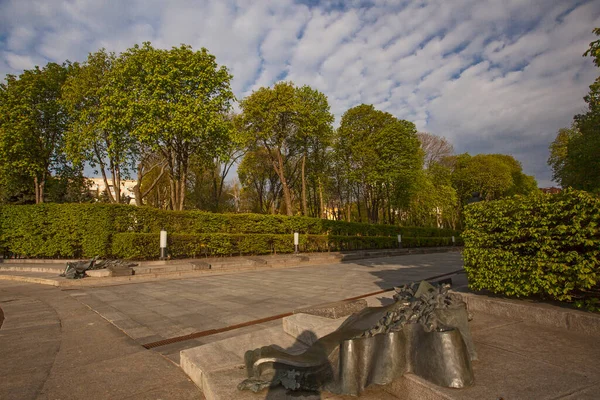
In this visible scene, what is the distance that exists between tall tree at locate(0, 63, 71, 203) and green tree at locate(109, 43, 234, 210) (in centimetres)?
609

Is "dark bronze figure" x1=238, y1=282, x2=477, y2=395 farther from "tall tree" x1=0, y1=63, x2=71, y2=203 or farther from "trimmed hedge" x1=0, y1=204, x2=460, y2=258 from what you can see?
"tall tree" x1=0, y1=63, x2=71, y2=203

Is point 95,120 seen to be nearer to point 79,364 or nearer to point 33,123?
point 33,123

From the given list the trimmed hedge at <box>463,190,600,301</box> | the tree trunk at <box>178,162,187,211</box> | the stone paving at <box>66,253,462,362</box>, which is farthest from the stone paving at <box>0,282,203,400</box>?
the tree trunk at <box>178,162,187,211</box>

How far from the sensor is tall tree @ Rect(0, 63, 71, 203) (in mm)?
20453

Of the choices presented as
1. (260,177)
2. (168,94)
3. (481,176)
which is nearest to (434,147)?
(481,176)

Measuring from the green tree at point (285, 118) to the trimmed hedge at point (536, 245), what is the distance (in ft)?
80.6

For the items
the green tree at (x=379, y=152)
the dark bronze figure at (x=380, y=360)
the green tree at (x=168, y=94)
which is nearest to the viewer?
the dark bronze figure at (x=380, y=360)

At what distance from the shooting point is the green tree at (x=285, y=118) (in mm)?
28578

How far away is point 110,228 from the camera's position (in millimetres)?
14398

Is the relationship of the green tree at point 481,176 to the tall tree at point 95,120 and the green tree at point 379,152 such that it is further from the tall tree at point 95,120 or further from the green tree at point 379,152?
the tall tree at point 95,120

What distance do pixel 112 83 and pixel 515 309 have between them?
23019 millimetres

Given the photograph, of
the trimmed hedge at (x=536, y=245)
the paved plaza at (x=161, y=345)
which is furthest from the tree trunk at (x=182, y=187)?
the trimmed hedge at (x=536, y=245)

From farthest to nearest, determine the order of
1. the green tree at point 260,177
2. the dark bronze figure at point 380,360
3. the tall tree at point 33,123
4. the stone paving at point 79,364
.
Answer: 1. the green tree at point 260,177
2. the tall tree at point 33,123
3. the stone paving at point 79,364
4. the dark bronze figure at point 380,360

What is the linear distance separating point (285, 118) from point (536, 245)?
2692 cm
